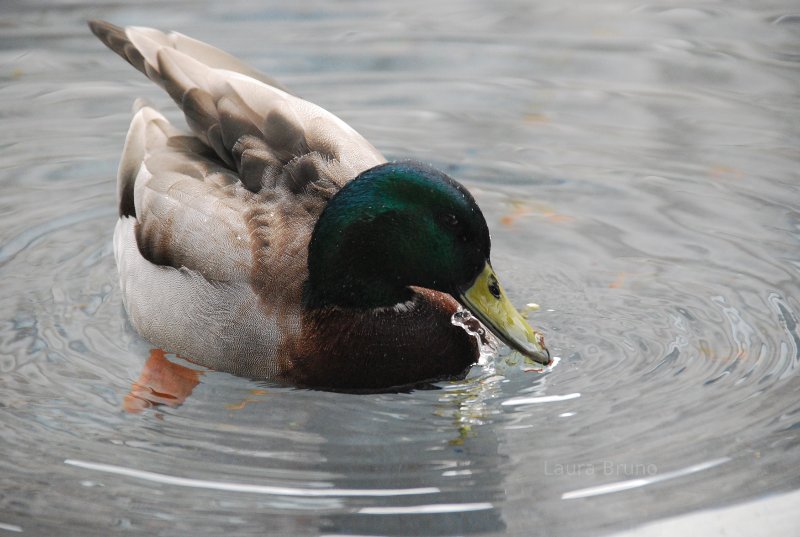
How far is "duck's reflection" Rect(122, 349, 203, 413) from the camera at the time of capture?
507 centimetres

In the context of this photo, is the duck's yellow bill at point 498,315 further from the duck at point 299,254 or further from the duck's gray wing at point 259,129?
the duck's gray wing at point 259,129

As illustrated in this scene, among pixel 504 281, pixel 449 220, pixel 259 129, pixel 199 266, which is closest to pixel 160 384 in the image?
pixel 199 266

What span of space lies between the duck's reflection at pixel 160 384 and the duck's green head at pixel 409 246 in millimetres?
658

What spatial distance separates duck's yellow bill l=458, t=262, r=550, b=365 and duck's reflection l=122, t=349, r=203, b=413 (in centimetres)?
124

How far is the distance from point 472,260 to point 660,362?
1.01m

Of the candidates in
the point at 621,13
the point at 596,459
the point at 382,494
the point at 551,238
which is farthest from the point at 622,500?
the point at 621,13

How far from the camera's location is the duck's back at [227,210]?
512cm

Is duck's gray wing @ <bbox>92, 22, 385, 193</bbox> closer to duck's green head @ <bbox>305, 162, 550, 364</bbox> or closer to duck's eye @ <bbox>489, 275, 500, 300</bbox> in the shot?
duck's green head @ <bbox>305, 162, 550, 364</bbox>

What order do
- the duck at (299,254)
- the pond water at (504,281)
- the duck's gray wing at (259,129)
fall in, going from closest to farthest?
the pond water at (504,281)
the duck at (299,254)
the duck's gray wing at (259,129)

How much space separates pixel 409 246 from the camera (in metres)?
4.84

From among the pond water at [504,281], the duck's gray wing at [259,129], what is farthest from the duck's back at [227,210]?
the pond water at [504,281]

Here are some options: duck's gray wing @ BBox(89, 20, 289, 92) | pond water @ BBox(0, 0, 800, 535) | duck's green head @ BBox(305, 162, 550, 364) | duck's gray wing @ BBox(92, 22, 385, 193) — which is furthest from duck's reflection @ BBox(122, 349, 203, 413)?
duck's gray wing @ BBox(89, 20, 289, 92)

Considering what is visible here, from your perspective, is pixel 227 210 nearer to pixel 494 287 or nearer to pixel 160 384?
pixel 160 384

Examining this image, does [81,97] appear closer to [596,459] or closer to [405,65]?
[405,65]
